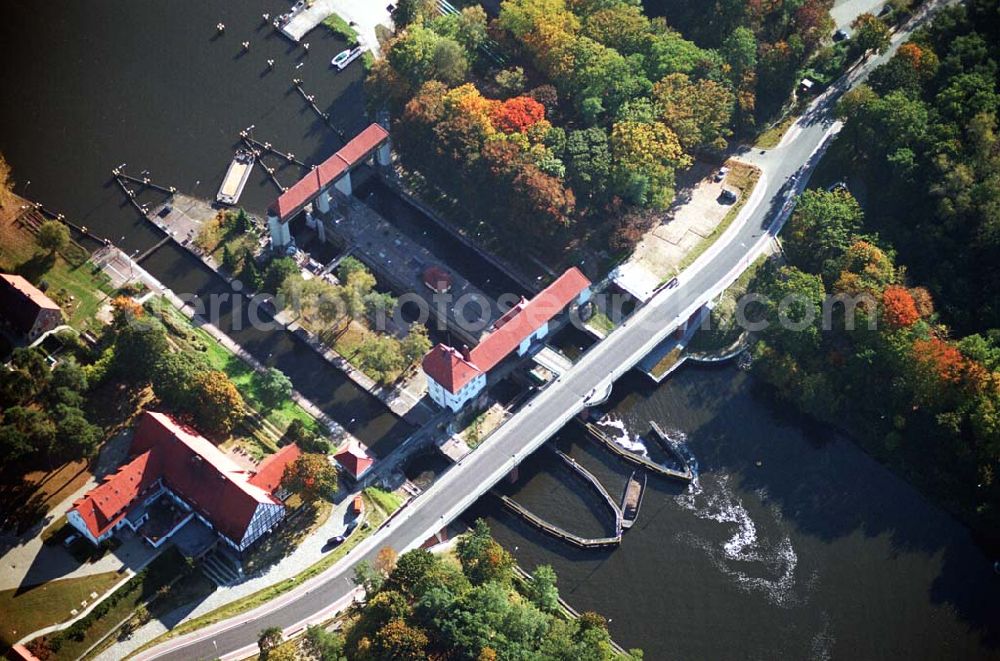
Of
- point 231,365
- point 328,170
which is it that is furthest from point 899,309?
point 231,365

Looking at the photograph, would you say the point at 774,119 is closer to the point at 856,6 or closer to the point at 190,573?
the point at 856,6

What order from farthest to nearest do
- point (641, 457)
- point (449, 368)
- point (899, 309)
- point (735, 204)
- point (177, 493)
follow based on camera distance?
point (735, 204)
point (899, 309)
point (641, 457)
point (449, 368)
point (177, 493)

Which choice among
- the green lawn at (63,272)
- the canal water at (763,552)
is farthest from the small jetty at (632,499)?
the green lawn at (63,272)

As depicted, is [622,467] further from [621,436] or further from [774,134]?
[774,134]

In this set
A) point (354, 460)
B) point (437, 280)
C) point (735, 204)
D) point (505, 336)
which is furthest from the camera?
point (735, 204)

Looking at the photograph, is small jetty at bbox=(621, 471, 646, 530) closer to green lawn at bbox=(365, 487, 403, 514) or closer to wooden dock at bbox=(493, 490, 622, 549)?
wooden dock at bbox=(493, 490, 622, 549)

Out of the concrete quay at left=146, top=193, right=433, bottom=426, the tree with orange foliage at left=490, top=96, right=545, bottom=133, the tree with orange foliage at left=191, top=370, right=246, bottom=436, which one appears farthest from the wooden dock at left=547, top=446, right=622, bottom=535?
the tree with orange foliage at left=490, top=96, right=545, bottom=133
